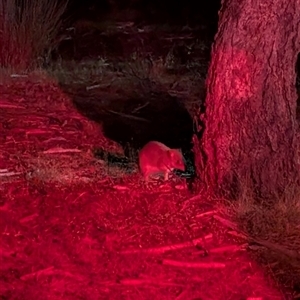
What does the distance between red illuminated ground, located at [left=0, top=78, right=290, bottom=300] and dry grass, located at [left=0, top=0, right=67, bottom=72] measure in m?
3.52

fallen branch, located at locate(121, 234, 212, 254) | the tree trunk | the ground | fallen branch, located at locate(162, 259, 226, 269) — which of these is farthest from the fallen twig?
fallen branch, located at locate(162, 259, 226, 269)

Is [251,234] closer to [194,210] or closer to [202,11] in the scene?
[194,210]

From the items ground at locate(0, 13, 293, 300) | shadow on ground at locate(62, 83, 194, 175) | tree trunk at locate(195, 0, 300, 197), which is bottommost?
shadow on ground at locate(62, 83, 194, 175)

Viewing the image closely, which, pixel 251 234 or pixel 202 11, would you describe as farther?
pixel 202 11

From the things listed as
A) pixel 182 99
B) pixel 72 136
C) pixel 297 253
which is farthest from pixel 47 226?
pixel 182 99

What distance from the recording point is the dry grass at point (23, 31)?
1056 centimetres

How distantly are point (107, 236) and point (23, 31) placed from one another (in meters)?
5.71

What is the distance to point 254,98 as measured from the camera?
6.05 meters

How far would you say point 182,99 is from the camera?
32.7ft

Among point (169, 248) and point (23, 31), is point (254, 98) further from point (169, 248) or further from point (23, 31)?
point (23, 31)

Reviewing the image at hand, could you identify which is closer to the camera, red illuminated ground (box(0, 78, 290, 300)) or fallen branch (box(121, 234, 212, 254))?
red illuminated ground (box(0, 78, 290, 300))

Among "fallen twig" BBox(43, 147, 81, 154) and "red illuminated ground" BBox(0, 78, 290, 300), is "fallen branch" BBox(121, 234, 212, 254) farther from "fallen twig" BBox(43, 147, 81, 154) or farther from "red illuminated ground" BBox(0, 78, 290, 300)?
"fallen twig" BBox(43, 147, 81, 154)

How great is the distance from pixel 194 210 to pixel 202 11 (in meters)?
9.30

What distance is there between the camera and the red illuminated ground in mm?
4922
